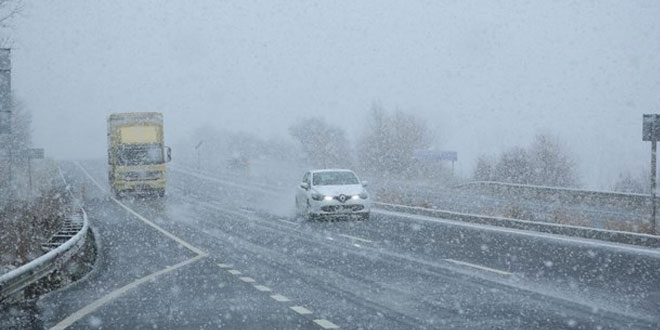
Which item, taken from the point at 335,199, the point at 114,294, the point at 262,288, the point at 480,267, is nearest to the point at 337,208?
the point at 335,199

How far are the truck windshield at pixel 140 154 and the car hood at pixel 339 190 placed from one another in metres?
14.7

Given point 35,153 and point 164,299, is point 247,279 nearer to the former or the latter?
point 164,299

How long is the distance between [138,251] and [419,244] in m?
5.79

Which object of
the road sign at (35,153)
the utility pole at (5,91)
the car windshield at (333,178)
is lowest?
the car windshield at (333,178)

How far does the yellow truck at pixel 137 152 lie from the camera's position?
36.4 metres

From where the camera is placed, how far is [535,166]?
A: 2311 inches

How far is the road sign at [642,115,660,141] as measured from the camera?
17.8 metres

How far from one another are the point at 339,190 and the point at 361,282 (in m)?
13.0

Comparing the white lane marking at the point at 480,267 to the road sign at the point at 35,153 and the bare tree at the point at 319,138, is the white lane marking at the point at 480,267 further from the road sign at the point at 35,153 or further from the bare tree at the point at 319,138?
the bare tree at the point at 319,138

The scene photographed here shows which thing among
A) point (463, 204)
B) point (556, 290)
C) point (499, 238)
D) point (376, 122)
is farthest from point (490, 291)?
point (376, 122)

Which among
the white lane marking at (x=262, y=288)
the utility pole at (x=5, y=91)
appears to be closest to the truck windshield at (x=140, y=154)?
the utility pole at (x=5, y=91)

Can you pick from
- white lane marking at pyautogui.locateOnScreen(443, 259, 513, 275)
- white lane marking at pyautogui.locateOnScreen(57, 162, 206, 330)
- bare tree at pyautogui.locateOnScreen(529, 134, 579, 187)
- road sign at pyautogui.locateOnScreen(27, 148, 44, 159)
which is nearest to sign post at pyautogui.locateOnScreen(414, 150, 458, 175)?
bare tree at pyautogui.locateOnScreen(529, 134, 579, 187)

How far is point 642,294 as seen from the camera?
993 cm

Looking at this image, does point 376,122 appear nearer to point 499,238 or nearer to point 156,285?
point 499,238
